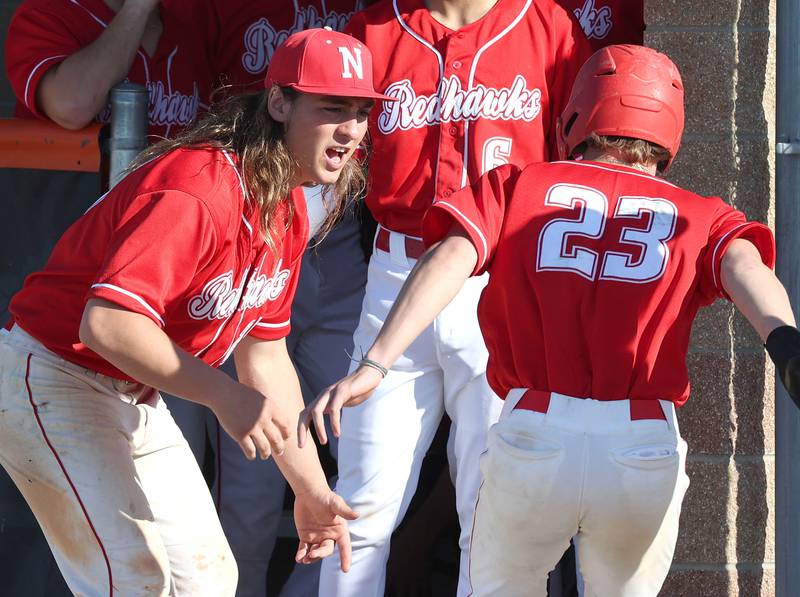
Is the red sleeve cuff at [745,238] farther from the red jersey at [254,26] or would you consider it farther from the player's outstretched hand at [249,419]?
the red jersey at [254,26]

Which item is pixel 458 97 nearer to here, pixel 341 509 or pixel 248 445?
pixel 341 509

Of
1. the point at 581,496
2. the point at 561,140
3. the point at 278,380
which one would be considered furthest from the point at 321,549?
the point at 561,140

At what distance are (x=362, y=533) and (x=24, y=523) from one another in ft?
4.19

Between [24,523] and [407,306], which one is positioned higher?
[407,306]

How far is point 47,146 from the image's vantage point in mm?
3852

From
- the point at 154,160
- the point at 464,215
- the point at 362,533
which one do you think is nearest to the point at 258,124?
the point at 154,160

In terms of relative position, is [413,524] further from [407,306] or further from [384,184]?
[407,306]

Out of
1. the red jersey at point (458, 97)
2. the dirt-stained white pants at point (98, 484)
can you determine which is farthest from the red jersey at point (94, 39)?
the dirt-stained white pants at point (98, 484)

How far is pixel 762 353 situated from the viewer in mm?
3730

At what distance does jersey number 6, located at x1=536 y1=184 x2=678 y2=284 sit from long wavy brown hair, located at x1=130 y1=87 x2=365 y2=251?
2.03ft

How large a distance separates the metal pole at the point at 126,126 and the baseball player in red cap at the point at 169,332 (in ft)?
1.90

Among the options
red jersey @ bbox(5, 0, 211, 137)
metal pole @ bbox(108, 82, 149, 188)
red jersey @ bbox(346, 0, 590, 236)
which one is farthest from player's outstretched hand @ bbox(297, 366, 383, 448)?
red jersey @ bbox(5, 0, 211, 137)

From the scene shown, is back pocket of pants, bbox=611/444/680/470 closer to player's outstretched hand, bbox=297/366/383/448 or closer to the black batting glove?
the black batting glove

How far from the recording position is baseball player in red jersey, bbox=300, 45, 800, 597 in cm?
271
